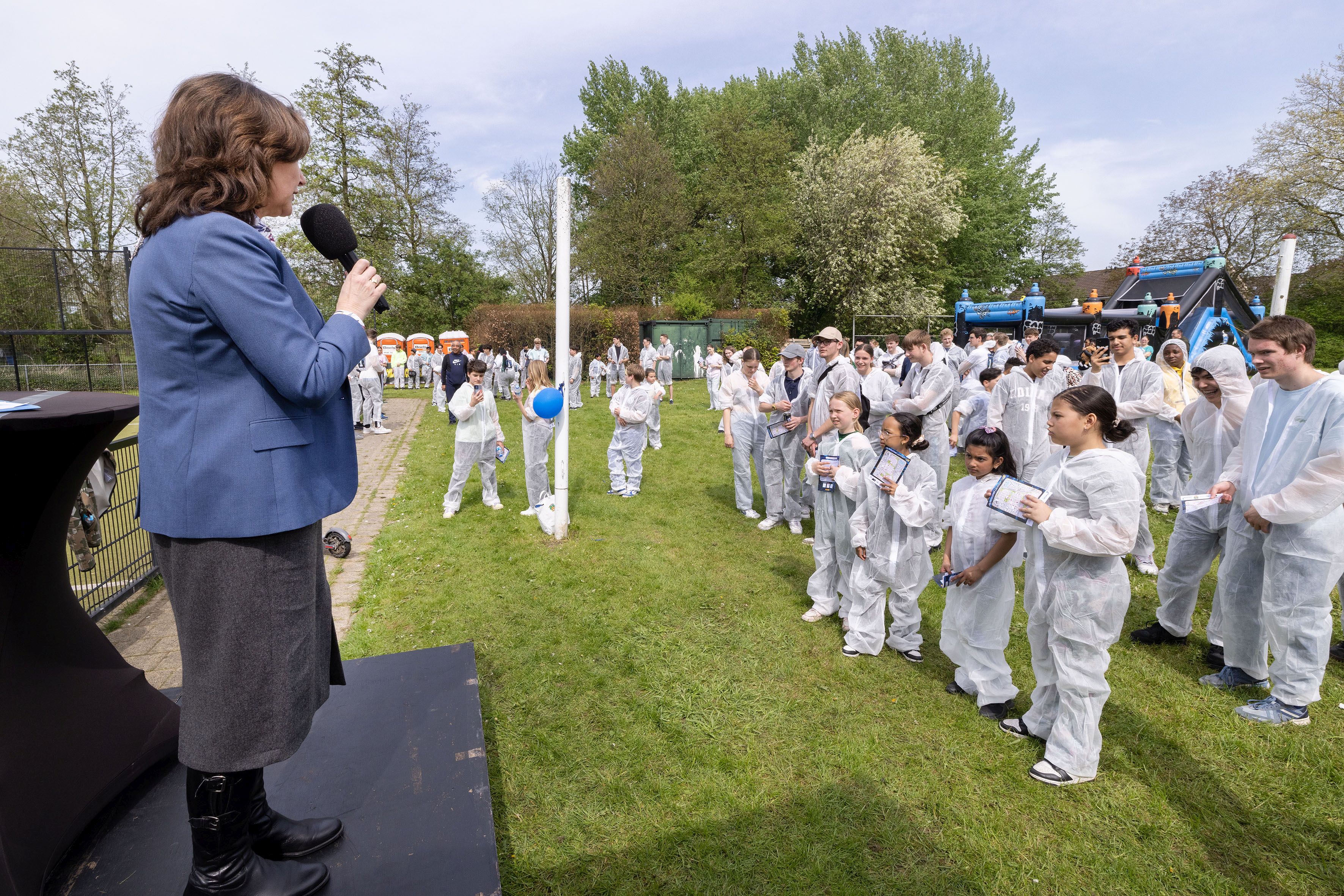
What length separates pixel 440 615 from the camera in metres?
5.28

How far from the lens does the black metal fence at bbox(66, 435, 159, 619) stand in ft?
16.3

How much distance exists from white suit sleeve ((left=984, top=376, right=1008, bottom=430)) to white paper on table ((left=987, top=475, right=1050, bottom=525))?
3.96 meters

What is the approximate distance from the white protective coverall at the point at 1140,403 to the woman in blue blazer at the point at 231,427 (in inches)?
257

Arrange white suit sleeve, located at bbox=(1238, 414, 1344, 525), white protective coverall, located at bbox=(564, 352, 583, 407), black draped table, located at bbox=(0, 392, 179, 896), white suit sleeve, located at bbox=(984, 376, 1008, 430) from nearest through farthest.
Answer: black draped table, located at bbox=(0, 392, 179, 896) < white suit sleeve, located at bbox=(1238, 414, 1344, 525) < white suit sleeve, located at bbox=(984, 376, 1008, 430) < white protective coverall, located at bbox=(564, 352, 583, 407)

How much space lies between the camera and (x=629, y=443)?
30.2 ft

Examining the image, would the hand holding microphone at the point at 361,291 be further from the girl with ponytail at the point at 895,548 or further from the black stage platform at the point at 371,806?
the girl with ponytail at the point at 895,548

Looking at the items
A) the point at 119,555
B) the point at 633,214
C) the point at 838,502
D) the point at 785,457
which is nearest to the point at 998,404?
the point at 785,457

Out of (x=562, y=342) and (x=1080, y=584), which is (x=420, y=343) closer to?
(x=562, y=342)

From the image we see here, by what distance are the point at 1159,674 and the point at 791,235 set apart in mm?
32326

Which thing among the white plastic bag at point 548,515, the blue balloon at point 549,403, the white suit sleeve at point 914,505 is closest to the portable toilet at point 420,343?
the white plastic bag at point 548,515

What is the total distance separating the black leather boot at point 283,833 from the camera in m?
2.04

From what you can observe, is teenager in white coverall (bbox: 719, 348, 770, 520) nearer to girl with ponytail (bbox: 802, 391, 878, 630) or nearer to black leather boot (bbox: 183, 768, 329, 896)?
girl with ponytail (bbox: 802, 391, 878, 630)

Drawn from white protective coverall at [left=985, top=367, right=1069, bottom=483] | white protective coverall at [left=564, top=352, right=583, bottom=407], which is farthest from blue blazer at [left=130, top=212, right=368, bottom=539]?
white protective coverall at [left=564, top=352, right=583, bottom=407]

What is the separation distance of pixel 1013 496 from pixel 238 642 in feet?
9.91
